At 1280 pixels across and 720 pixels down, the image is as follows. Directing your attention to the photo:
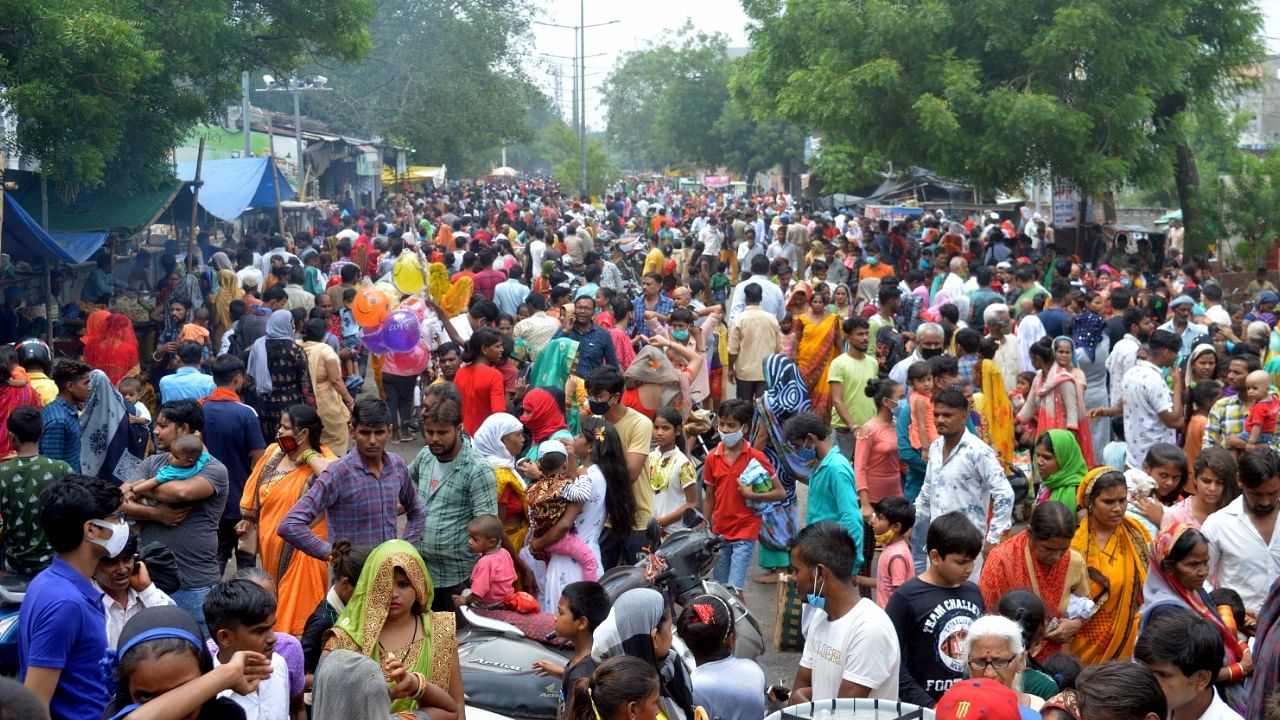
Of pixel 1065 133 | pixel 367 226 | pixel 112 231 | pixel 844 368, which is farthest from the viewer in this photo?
pixel 367 226

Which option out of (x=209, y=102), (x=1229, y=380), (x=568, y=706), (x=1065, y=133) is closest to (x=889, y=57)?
(x=1065, y=133)

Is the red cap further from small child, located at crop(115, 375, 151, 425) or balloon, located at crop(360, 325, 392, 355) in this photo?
balloon, located at crop(360, 325, 392, 355)

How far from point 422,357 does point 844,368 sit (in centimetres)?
424

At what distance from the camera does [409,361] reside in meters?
11.8

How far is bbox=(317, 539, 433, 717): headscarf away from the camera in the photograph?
14.1 ft

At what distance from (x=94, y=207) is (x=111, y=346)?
19.4 ft

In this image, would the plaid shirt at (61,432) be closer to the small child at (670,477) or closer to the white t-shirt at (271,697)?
the small child at (670,477)

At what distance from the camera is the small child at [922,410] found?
25.6ft

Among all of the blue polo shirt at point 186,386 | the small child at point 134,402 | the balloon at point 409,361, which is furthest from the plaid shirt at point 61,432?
the balloon at point 409,361

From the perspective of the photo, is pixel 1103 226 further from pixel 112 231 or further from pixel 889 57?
pixel 112 231

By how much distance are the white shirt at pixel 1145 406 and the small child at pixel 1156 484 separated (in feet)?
8.21

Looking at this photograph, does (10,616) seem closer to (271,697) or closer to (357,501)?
(357,501)

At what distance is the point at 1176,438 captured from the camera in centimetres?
930

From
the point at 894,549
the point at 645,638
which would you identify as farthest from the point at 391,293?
the point at 645,638
